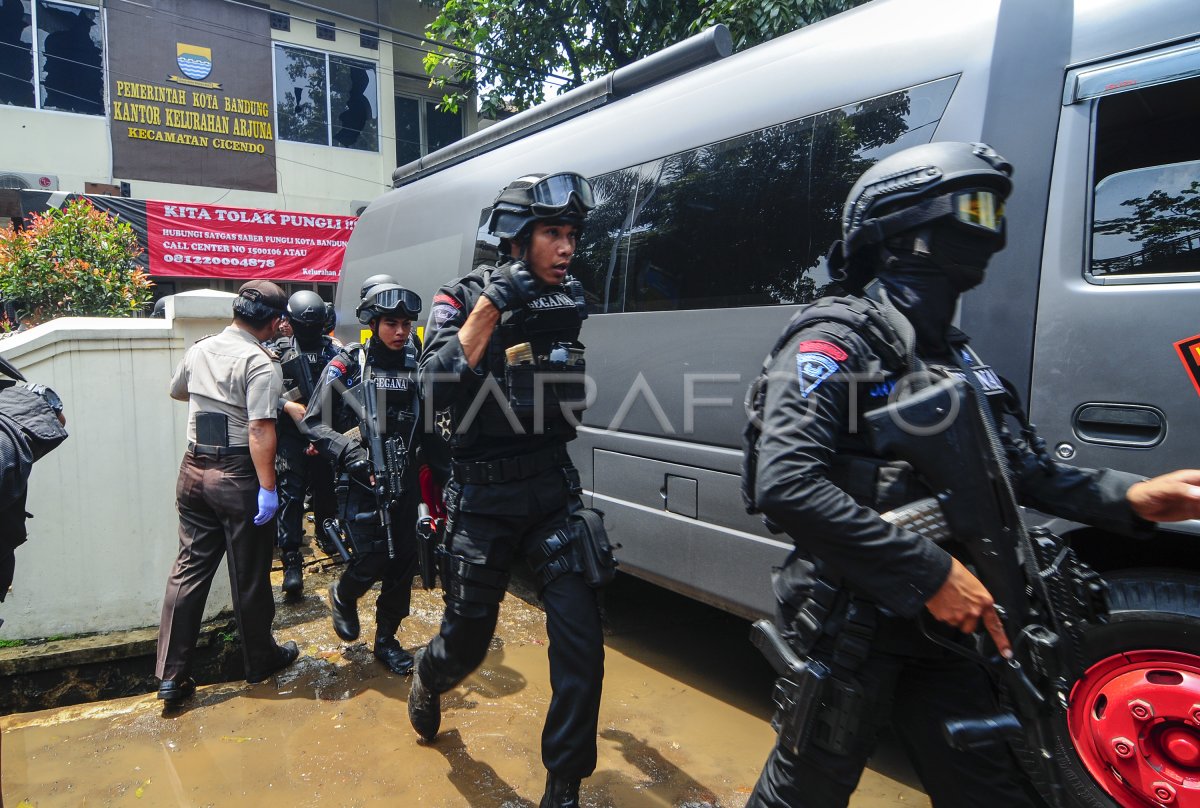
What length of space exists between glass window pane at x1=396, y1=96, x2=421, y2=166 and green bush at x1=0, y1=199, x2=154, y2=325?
8.69 m

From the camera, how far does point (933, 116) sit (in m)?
2.49

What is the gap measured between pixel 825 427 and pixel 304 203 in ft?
44.9

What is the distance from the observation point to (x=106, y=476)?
12.0 feet

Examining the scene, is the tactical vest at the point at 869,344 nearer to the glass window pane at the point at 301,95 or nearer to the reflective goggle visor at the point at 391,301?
the reflective goggle visor at the point at 391,301

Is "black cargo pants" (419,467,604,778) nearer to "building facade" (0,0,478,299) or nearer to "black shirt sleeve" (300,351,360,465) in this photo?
"black shirt sleeve" (300,351,360,465)

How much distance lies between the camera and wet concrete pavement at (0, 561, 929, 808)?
8.87ft

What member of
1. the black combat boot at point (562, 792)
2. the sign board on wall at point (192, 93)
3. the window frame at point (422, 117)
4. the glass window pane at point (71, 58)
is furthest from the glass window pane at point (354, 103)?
the black combat boot at point (562, 792)

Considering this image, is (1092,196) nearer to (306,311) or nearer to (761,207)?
(761,207)

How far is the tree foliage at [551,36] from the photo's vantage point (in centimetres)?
836

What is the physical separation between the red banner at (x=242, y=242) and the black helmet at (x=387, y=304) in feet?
27.1

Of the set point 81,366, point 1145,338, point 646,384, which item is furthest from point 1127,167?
point 81,366

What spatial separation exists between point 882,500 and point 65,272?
7230mm

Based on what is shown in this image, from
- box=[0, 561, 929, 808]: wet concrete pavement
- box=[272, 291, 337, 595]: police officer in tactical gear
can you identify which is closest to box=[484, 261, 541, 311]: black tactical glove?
box=[0, 561, 929, 808]: wet concrete pavement

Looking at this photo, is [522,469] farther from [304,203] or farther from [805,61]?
[304,203]
